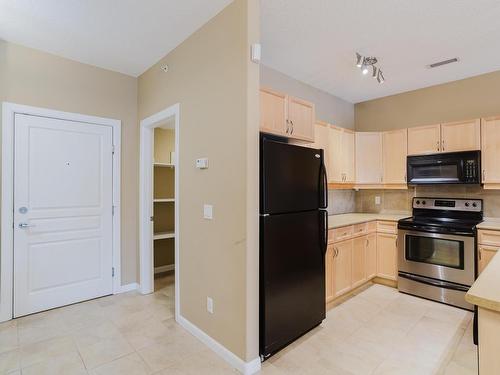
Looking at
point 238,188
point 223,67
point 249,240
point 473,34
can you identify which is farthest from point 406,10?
point 249,240

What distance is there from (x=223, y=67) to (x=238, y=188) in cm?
97

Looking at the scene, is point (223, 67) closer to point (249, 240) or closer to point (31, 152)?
point (249, 240)

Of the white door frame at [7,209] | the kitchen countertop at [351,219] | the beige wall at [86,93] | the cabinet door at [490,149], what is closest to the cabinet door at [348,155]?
the kitchen countertop at [351,219]

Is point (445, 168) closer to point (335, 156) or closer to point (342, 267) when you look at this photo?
point (335, 156)

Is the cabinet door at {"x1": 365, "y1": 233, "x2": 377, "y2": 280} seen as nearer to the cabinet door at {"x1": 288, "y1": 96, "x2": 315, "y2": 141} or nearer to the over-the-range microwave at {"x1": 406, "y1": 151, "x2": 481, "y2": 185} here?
the over-the-range microwave at {"x1": 406, "y1": 151, "x2": 481, "y2": 185}

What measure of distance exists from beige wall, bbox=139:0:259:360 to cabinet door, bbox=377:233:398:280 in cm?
242

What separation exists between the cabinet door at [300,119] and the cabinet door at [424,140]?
5.82 ft

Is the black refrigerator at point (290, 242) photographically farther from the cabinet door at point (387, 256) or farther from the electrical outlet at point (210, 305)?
the cabinet door at point (387, 256)

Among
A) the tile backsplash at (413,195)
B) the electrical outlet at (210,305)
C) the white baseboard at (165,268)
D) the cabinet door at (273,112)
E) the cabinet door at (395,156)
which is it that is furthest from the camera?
the white baseboard at (165,268)

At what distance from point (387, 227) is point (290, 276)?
6.81ft

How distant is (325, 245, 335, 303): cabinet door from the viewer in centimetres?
290

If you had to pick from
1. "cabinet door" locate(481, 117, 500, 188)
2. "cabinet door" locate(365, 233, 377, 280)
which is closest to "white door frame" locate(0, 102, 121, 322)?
"cabinet door" locate(365, 233, 377, 280)

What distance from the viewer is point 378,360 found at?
6.88 feet

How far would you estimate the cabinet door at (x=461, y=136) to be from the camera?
127 inches
